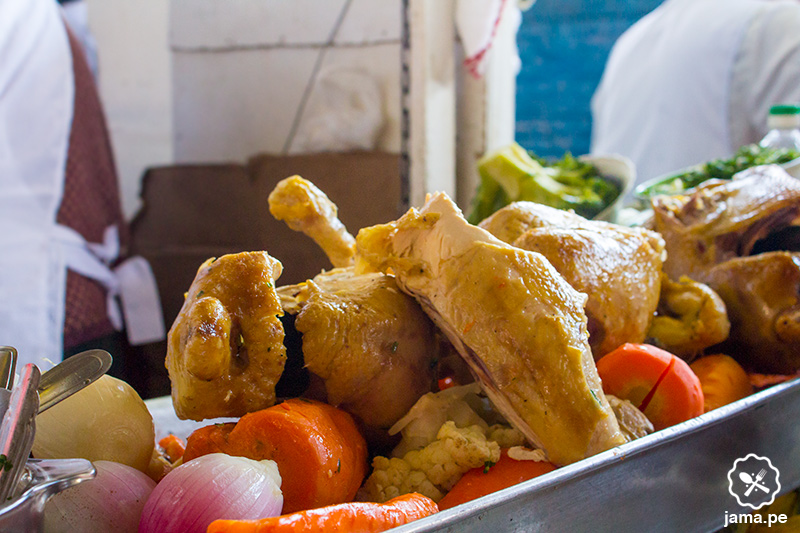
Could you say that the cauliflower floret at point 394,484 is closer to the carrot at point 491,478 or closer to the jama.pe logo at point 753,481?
the carrot at point 491,478

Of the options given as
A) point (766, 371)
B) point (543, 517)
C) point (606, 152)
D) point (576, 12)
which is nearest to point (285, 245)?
point (766, 371)

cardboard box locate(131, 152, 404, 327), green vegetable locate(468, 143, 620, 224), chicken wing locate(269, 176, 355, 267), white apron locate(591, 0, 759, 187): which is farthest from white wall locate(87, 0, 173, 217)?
white apron locate(591, 0, 759, 187)

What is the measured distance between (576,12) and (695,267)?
638 cm

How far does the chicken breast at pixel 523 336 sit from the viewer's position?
0.78 m

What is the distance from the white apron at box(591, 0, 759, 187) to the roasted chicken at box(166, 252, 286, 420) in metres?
4.81

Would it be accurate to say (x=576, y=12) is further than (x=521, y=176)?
Yes

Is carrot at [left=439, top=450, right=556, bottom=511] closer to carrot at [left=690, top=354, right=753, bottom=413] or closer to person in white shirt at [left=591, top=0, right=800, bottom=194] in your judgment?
carrot at [left=690, top=354, right=753, bottom=413]

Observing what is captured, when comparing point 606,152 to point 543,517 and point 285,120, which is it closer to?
point 285,120

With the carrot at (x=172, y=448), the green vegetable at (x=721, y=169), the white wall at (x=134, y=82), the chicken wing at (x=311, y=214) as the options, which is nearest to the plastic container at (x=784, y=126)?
the green vegetable at (x=721, y=169)

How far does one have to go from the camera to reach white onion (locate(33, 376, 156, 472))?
0.78 meters

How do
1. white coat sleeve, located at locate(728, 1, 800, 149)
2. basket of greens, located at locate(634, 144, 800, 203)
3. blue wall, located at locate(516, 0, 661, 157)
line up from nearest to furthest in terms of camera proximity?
basket of greens, located at locate(634, 144, 800, 203)
white coat sleeve, located at locate(728, 1, 800, 149)
blue wall, located at locate(516, 0, 661, 157)

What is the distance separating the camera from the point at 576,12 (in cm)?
692

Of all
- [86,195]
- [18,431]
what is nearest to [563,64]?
[86,195]

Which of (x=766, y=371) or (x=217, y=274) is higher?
(x=217, y=274)
